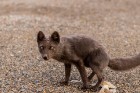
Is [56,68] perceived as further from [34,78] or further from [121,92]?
[121,92]

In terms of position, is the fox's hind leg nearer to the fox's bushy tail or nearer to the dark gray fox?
the dark gray fox

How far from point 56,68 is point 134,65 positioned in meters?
2.00

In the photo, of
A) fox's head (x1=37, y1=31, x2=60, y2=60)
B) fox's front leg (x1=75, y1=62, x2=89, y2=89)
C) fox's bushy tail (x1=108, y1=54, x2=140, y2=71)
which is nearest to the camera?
fox's head (x1=37, y1=31, x2=60, y2=60)

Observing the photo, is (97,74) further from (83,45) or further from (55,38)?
(55,38)

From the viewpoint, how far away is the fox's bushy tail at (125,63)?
27.5 ft

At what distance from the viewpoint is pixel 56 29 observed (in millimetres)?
14391

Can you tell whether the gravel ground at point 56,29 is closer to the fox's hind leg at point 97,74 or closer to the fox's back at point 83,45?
the fox's hind leg at point 97,74

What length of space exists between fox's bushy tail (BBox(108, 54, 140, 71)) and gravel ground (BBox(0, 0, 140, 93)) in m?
0.39

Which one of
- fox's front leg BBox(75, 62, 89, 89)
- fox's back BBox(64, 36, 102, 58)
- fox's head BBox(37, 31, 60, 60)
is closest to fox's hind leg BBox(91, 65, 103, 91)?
fox's front leg BBox(75, 62, 89, 89)

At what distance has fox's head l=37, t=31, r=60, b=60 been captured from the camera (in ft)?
25.0

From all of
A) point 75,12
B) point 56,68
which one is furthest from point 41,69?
point 75,12

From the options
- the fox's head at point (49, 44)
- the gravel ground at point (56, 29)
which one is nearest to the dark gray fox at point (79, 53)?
the fox's head at point (49, 44)

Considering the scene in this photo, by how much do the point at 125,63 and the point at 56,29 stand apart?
6.29 m

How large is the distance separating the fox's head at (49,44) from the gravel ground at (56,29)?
2.49ft
